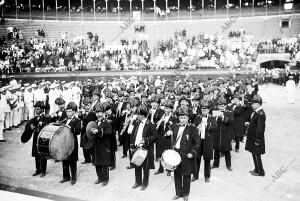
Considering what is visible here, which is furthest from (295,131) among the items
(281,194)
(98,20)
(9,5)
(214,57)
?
(9,5)

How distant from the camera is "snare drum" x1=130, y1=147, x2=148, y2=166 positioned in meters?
6.46

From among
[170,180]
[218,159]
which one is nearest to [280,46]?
[218,159]

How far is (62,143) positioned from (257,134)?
4191 mm

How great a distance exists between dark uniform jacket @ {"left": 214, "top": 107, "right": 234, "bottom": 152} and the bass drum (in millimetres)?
3426

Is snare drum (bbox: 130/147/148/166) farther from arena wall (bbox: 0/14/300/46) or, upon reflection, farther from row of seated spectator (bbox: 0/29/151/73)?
arena wall (bbox: 0/14/300/46)

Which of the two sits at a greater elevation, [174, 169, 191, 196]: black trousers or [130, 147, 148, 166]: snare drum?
[130, 147, 148, 166]: snare drum

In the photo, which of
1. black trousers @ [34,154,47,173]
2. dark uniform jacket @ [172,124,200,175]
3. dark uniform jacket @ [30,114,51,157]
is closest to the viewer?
dark uniform jacket @ [172,124,200,175]

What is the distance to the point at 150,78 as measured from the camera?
2009 centimetres

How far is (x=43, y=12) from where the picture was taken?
31203mm

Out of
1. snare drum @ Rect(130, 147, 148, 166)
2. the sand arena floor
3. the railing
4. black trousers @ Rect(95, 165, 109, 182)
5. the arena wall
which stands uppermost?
the railing

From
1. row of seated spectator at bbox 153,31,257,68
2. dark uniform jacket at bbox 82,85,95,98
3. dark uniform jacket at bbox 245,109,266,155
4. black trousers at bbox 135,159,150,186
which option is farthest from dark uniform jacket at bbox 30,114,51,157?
row of seated spectator at bbox 153,31,257,68

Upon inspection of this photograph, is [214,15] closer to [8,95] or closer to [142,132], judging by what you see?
[8,95]

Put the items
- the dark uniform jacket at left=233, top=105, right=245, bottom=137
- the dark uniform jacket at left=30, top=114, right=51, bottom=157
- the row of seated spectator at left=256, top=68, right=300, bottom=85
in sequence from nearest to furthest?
1. the dark uniform jacket at left=30, top=114, right=51, bottom=157
2. the dark uniform jacket at left=233, top=105, right=245, bottom=137
3. the row of seated spectator at left=256, top=68, right=300, bottom=85

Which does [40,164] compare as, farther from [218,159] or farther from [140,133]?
[218,159]
